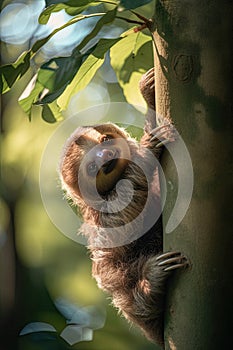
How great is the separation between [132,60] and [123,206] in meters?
0.35

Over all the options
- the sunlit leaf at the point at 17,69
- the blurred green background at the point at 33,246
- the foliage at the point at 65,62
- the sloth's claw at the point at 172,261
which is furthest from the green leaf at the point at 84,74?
the blurred green background at the point at 33,246

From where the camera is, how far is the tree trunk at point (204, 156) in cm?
121

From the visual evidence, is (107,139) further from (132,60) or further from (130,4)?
(130,4)

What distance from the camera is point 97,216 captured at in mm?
1639

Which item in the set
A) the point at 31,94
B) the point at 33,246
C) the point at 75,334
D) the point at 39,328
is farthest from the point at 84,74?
the point at 33,246

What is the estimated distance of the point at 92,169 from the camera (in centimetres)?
164

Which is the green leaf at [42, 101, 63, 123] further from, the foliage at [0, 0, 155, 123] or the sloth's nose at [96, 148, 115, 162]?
the sloth's nose at [96, 148, 115, 162]

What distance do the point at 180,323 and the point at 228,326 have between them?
0.09 meters

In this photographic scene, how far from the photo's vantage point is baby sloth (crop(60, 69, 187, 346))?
155cm

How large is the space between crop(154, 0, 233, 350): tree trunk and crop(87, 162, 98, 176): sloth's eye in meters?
0.40

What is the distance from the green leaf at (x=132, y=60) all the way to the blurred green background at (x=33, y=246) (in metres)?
1.26

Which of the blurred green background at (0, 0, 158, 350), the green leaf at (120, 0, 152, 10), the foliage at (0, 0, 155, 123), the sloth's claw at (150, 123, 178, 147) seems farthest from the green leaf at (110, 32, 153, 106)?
the blurred green background at (0, 0, 158, 350)

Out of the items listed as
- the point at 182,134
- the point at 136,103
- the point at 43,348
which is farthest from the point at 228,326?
the point at 43,348

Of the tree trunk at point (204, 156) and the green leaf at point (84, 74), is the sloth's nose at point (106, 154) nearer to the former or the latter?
the green leaf at point (84, 74)
